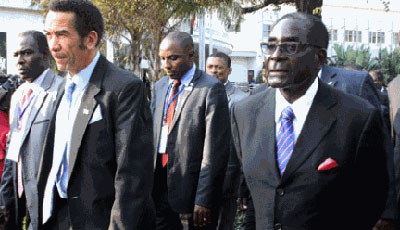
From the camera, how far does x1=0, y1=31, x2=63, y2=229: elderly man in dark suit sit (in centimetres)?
371

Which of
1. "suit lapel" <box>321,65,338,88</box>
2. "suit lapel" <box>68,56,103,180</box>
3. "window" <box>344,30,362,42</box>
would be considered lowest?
"suit lapel" <box>68,56,103,180</box>

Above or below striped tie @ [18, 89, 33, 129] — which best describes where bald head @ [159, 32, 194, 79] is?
above

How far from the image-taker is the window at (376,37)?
66.2 m

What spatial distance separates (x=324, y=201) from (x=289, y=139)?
381 millimetres

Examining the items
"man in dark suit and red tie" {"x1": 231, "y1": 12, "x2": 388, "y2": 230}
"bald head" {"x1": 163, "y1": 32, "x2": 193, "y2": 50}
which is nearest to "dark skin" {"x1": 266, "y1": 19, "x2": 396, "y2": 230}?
"man in dark suit and red tie" {"x1": 231, "y1": 12, "x2": 388, "y2": 230}

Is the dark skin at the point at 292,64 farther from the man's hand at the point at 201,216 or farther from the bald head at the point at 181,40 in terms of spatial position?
the bald head at the point at 181,40

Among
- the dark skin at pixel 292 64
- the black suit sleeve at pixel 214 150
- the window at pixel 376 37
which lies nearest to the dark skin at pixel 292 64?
the dark skin at pixel 292 64

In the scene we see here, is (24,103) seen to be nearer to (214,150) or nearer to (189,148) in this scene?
(189,148)

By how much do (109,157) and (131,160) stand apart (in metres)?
0.14

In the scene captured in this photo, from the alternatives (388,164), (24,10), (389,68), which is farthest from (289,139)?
(389,68)

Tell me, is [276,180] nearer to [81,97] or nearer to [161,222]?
[81,97]

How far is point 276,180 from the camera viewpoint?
299 cm

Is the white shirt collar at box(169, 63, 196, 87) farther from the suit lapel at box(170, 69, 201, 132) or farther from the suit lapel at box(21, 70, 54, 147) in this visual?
the suit lapel at box(21, 70, 54, 147)

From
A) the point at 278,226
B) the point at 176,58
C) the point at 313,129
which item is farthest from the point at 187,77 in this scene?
the point at 278,226
